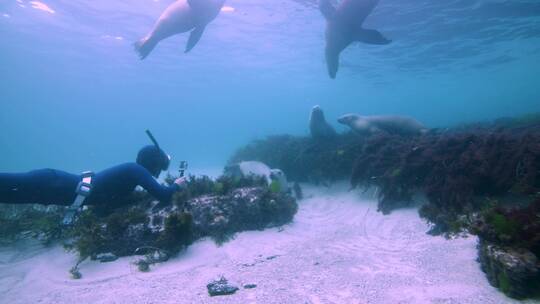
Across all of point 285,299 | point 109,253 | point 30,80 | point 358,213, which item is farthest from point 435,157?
point 30,80

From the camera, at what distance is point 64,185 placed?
5695mm

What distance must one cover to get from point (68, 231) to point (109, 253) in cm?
157

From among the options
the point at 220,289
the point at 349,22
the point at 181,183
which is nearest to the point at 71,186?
the point at 181,183

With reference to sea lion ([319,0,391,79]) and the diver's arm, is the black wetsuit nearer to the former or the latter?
the diver's arm

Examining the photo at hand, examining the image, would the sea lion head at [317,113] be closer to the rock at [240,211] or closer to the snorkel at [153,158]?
the rock at [240,211]

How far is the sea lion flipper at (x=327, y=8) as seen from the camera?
12.8 m

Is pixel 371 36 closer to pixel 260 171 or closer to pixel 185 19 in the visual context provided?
pixel 260 171

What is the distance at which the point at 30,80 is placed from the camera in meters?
48.8

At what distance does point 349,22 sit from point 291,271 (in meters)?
11.2

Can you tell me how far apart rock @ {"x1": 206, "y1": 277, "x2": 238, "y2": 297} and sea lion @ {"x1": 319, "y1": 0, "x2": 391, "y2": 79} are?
36.5ft

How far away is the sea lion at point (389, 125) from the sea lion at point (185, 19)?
274 inches

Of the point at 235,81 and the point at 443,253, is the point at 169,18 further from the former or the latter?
the point at 235,81

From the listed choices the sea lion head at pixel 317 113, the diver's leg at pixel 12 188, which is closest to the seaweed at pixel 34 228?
the diver's leg at pixel 12 188

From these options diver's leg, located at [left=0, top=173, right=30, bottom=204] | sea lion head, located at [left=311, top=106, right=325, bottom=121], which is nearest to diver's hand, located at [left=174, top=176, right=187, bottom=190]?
diver's leg, located at [left=0, top=173, right=30, bottom=204]
